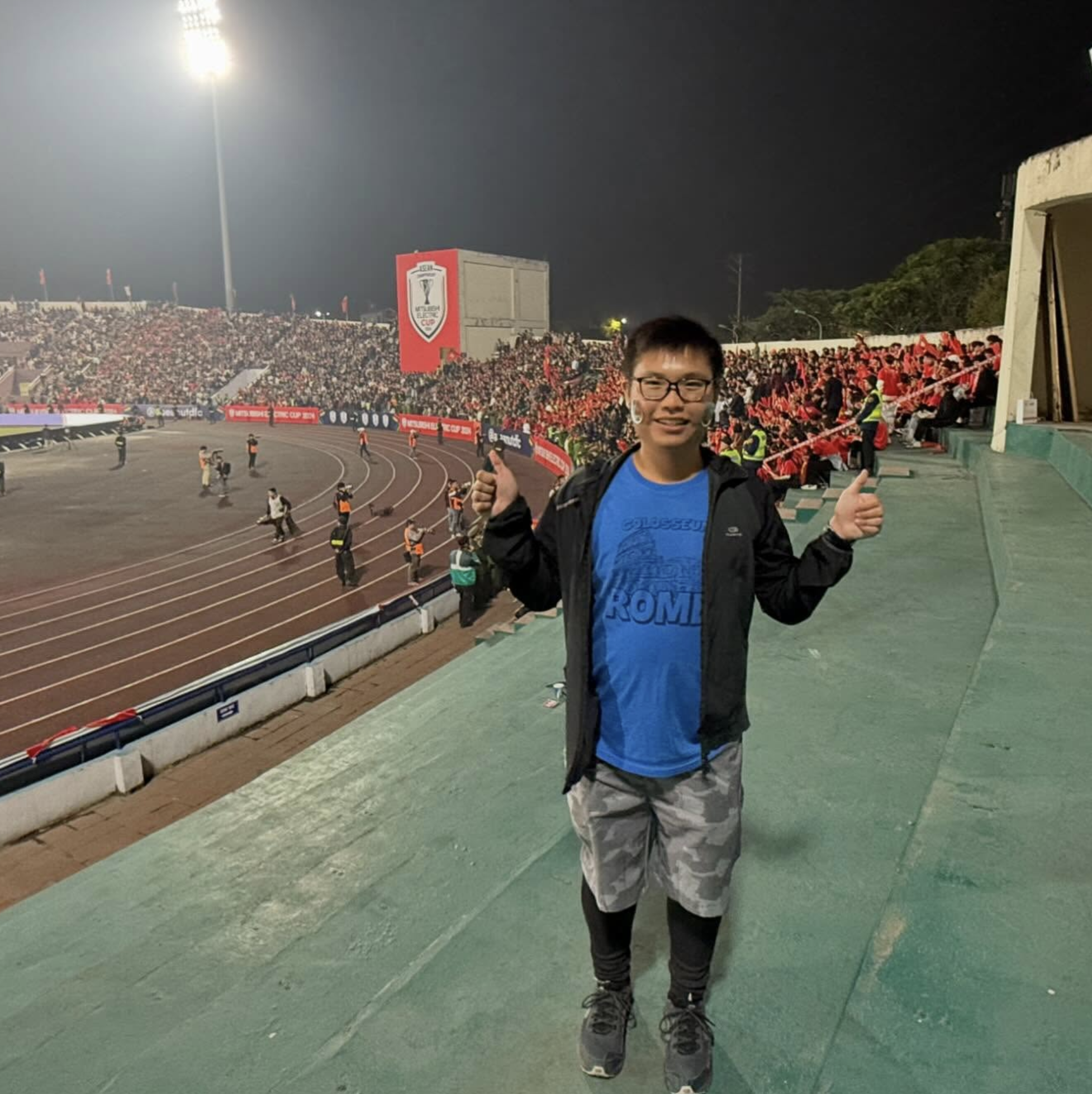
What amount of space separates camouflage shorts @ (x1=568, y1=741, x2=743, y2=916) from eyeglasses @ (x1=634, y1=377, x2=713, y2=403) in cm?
93

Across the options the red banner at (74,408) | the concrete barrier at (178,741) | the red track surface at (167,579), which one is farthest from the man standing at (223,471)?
the red banner at (74,408)

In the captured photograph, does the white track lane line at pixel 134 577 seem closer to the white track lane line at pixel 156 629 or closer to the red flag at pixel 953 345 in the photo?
the white track lane line at pixel 156 629

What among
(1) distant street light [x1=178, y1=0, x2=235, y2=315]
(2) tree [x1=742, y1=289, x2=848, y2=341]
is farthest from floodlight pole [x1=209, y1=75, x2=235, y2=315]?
(2) tree [x1=742, y1=289, x2=848, y2=341]

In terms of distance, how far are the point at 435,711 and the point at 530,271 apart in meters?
54.9

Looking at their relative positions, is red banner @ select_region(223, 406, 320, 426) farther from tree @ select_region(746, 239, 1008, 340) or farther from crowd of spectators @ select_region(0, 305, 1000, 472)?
tree @ select_region(746, 239, 1008, 340)

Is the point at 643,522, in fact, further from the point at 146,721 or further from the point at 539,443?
the point at 539,443

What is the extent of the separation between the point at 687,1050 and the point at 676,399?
1.73 metres

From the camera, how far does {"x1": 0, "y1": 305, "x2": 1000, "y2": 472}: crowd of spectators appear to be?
14945 mm

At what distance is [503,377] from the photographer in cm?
4753

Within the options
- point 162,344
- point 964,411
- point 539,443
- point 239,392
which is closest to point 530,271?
point 239,392

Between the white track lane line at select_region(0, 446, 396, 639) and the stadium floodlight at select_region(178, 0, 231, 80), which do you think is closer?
the white track lane line at select_region(0, 446, 396, 639)

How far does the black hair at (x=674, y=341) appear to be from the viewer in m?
2.09

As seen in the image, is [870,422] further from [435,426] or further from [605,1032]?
[435,426]

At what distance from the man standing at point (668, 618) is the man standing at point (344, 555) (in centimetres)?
1434
